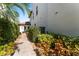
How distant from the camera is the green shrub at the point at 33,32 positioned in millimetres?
A: 6285

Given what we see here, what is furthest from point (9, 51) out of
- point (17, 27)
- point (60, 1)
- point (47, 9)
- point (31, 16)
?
point (60, 1)

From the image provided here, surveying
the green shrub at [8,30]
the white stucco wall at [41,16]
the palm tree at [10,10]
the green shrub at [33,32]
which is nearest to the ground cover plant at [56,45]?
the green shrub at [33,32]

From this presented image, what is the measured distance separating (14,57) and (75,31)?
1777 millimetres

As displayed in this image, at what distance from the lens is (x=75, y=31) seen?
623 cm

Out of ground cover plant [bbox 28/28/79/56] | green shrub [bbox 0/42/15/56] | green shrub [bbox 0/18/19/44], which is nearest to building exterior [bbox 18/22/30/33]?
green shrub [bbox 0/18/19/44]

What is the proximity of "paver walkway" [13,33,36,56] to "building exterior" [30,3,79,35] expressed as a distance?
48 cm

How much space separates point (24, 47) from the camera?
6273 mm

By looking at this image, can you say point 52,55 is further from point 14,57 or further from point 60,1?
point 60,1

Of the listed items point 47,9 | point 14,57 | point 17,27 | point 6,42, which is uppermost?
point 47,9

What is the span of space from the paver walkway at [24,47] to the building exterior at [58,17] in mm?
482

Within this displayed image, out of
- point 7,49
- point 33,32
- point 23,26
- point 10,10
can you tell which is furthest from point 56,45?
point 10,10

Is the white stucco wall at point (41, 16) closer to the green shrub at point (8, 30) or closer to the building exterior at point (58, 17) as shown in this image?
the building exterior at point (58, 17)

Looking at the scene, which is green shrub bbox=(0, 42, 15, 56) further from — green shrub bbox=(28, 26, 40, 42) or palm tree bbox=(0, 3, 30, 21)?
palm tree bbox=(0, 3, 30, 21)

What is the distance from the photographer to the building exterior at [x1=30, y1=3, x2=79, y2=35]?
6207 mm
